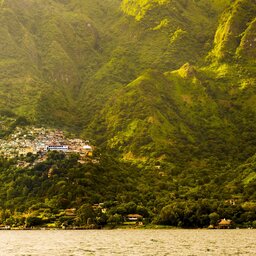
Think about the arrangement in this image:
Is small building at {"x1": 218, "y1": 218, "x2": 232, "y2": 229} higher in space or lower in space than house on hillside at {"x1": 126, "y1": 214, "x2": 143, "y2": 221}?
lower

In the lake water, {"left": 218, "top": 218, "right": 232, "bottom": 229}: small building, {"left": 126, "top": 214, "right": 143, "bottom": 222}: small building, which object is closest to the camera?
the lake water

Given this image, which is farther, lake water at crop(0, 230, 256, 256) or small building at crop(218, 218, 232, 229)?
small building at crop(218, 218, 232, 229)

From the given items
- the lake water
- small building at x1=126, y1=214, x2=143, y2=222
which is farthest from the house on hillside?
the lake water

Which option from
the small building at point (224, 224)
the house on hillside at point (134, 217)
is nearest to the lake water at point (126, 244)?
the house on hillside at point (134, 217)

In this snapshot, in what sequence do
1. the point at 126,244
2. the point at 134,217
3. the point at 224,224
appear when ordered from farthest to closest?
the point at 134,217 < the point at 224,224 < the point at 126,244

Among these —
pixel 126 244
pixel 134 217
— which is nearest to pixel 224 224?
pixel 134 217

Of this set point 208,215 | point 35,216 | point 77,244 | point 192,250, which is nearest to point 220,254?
point 192,250

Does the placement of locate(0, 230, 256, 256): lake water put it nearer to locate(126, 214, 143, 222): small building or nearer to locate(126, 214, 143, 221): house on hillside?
locate(126, 214, 143, 222): small building

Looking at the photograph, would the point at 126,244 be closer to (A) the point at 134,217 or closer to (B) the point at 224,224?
(B) the point at 224,224

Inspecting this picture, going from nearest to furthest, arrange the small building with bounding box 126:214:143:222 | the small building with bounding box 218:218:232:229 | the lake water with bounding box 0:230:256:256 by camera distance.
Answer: the lake water with bounding box 0:230:256:256, the small building with bounding box 218:218:232:229, the small building with bounding box 126:214:143:222
